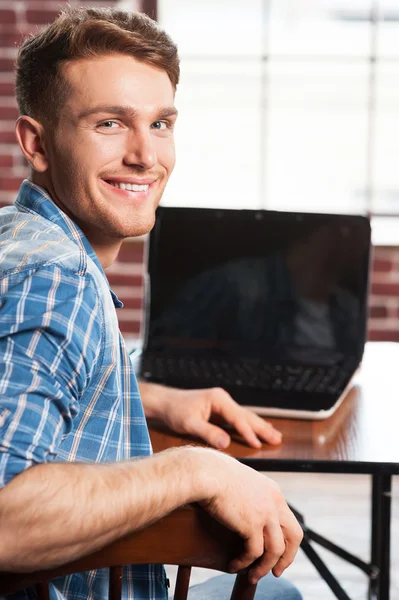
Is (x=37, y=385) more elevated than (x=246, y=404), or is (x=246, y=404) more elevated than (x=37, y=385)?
(x=37, y=385)

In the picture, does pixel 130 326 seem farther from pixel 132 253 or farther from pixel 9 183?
pixel 9 183

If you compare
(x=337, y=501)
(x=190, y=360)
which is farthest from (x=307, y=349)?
(x=337, y=501)

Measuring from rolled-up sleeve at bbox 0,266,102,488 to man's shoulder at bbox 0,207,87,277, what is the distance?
0.01m

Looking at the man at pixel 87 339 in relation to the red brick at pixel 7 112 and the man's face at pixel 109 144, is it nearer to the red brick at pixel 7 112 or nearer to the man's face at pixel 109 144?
the man's face at pixel 109 144

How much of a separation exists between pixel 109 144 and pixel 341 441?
581 millimetres

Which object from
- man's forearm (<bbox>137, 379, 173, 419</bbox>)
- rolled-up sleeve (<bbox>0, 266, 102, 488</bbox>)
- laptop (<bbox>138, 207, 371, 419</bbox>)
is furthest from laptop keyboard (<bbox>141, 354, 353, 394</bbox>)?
rolled-up sleeve (<bbox>0, 266, 102, 488</bbox>)

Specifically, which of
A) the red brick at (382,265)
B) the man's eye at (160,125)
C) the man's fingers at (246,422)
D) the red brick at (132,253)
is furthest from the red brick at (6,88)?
the man's fingers at (246,422)

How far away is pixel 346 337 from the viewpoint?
1776 millimetres

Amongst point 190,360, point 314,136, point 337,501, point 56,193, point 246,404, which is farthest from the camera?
point 314,136

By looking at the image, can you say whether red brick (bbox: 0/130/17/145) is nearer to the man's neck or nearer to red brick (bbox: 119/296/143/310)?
red brick (bbox: 119/296/143/310)

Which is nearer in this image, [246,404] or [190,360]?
[246,404]

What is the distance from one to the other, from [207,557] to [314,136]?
107 inches

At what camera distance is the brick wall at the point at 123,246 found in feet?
10.8

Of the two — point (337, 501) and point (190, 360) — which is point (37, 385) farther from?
point (337, 501)
